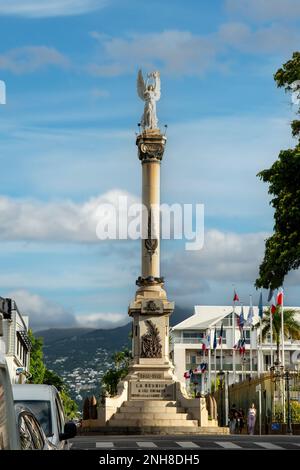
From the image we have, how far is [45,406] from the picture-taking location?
14.3 m

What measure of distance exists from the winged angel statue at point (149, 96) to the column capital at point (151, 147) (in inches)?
69.0

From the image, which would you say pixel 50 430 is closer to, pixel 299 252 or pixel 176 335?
pixel 299 252

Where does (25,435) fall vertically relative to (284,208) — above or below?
below

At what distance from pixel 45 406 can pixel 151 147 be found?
52.6 metres

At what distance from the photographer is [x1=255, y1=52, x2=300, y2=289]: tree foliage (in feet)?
109

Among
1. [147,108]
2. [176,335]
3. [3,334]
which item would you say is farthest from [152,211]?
[176,335]

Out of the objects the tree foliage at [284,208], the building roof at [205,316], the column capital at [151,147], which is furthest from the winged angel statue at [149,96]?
the building roof at [205,316]

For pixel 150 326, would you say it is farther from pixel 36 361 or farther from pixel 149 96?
pixel 36 361

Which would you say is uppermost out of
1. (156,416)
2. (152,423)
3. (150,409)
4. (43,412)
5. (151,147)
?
(151,147)

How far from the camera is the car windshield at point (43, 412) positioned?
13953mm

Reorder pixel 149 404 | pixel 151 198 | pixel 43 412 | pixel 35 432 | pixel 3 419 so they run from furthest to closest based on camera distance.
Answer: pixel 151 198
pixel 149 404
pixel 43 412
pixel 35 432
pixel 3 419

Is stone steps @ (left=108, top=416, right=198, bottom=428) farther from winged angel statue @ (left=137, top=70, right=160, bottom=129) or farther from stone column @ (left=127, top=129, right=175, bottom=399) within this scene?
winged angel statue @ (left=137, top=70, right=160, bottom=129)

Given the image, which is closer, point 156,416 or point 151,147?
point 156,416

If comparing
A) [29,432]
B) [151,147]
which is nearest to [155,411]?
[151,147]
